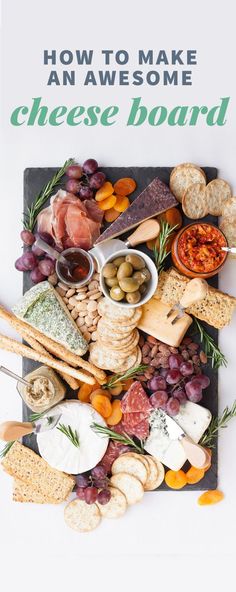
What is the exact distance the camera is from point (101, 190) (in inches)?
102

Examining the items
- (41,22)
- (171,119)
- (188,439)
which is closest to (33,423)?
(188,439)

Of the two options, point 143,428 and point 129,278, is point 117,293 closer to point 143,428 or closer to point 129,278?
point 129,278

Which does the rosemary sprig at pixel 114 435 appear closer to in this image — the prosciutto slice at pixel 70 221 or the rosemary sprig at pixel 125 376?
the rosemary sprig at pixel 125 376

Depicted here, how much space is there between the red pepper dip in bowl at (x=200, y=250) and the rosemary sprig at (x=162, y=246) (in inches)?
1.8

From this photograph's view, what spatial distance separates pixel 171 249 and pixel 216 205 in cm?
23

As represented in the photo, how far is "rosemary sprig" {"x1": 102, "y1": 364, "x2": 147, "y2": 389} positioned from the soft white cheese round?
11cm

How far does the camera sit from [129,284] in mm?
2381

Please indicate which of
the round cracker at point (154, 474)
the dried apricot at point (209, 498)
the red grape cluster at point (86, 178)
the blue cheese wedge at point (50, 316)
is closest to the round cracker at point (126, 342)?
the blue cheese wedge at point (50, 316)

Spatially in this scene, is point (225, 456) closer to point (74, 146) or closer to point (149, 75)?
point (74, 146)

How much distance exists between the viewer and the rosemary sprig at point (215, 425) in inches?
102

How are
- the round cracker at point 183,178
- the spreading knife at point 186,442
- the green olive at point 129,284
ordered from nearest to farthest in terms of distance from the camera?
the green olive at point 129,284
the spreading knife at point 186,442
the round cracker at point 183,178

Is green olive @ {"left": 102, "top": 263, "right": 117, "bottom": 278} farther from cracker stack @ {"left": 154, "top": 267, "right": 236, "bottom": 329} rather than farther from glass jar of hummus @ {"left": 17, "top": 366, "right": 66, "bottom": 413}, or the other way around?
glass jar of hummus @ {"left": 17, "top": 366, "right": 66, "bottom": 413}

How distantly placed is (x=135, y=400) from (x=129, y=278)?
459 millimetres

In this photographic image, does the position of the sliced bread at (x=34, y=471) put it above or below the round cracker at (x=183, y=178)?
below
